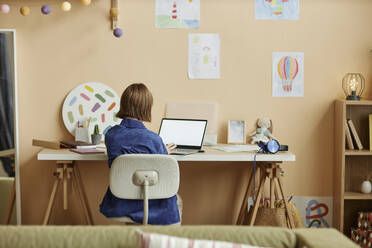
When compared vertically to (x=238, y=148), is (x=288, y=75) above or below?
above

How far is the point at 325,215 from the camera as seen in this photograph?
149 inches

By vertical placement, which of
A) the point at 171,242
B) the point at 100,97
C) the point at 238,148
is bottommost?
the point at 171,242

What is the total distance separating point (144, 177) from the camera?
2508 mm

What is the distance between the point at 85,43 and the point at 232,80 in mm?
1075

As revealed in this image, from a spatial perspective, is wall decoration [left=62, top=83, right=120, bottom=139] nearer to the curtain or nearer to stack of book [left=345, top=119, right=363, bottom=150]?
the curtain

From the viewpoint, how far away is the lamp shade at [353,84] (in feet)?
11.8

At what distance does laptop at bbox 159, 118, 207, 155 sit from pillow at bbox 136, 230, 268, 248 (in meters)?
1.71

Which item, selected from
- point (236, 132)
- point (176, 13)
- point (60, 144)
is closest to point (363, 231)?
point (236, 132)

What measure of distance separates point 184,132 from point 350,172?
1.28m

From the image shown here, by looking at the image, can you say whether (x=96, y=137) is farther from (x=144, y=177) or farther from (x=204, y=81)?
(x=144, y=177)

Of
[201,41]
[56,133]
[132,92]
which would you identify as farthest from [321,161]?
[56,133]

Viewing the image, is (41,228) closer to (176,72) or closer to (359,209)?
(176,72)

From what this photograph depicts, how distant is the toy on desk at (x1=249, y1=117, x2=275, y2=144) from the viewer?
143 inches

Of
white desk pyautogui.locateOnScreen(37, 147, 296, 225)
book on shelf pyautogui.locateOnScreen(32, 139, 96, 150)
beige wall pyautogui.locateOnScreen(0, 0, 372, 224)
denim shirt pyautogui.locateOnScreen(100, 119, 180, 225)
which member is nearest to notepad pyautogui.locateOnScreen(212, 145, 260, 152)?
white desk pyautogui.locateOnScreen(37, 147, 296, 225)
